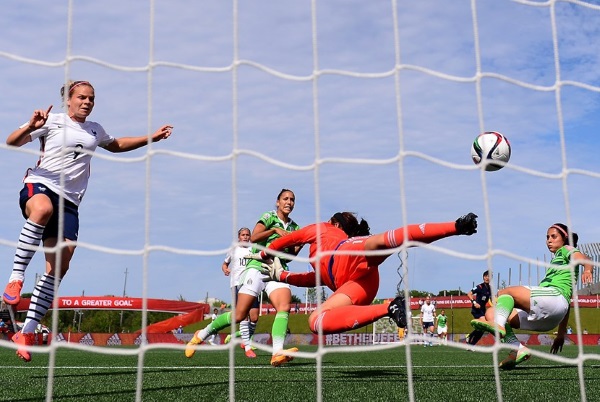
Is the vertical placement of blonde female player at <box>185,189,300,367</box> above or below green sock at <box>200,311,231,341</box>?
above

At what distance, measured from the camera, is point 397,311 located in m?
4.22

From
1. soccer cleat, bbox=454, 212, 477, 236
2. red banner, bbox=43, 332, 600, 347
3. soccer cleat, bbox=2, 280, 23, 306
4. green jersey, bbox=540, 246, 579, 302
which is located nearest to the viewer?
soccer cleat, bbox=454, 212, 477, 236

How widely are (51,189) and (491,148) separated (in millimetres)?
3102

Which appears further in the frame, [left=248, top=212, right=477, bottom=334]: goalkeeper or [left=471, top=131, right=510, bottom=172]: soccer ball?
[left=471, top=131, right=510, bottom=172]: soccer ball

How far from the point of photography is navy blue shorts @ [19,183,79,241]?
4312mm

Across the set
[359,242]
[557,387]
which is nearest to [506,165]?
[359,242]

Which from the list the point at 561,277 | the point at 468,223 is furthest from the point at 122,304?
the point at 468,223

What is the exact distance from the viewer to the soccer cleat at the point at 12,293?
4.07 meters

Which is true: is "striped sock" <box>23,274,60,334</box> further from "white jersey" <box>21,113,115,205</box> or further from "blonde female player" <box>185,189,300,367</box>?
"blonde female player" <box>185,189,300,367</box>

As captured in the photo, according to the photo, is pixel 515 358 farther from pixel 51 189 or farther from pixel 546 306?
pixel 51 189

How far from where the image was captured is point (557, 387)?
4410 mm

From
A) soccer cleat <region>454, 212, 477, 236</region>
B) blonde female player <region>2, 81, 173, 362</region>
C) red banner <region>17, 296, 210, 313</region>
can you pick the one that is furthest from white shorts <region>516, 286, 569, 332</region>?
red banner <region>17, 296, 210, 313</region>

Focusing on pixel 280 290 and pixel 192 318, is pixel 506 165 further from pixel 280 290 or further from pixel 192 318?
pixel 192 318

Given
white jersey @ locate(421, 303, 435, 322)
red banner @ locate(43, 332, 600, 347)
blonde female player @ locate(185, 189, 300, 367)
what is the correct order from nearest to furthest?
blonde female player @ locate(185, 189, 300, 367) < white jersey @ locate(421, 303, 435, 322) < red banner @ locate(43, 332, 600, 347)
